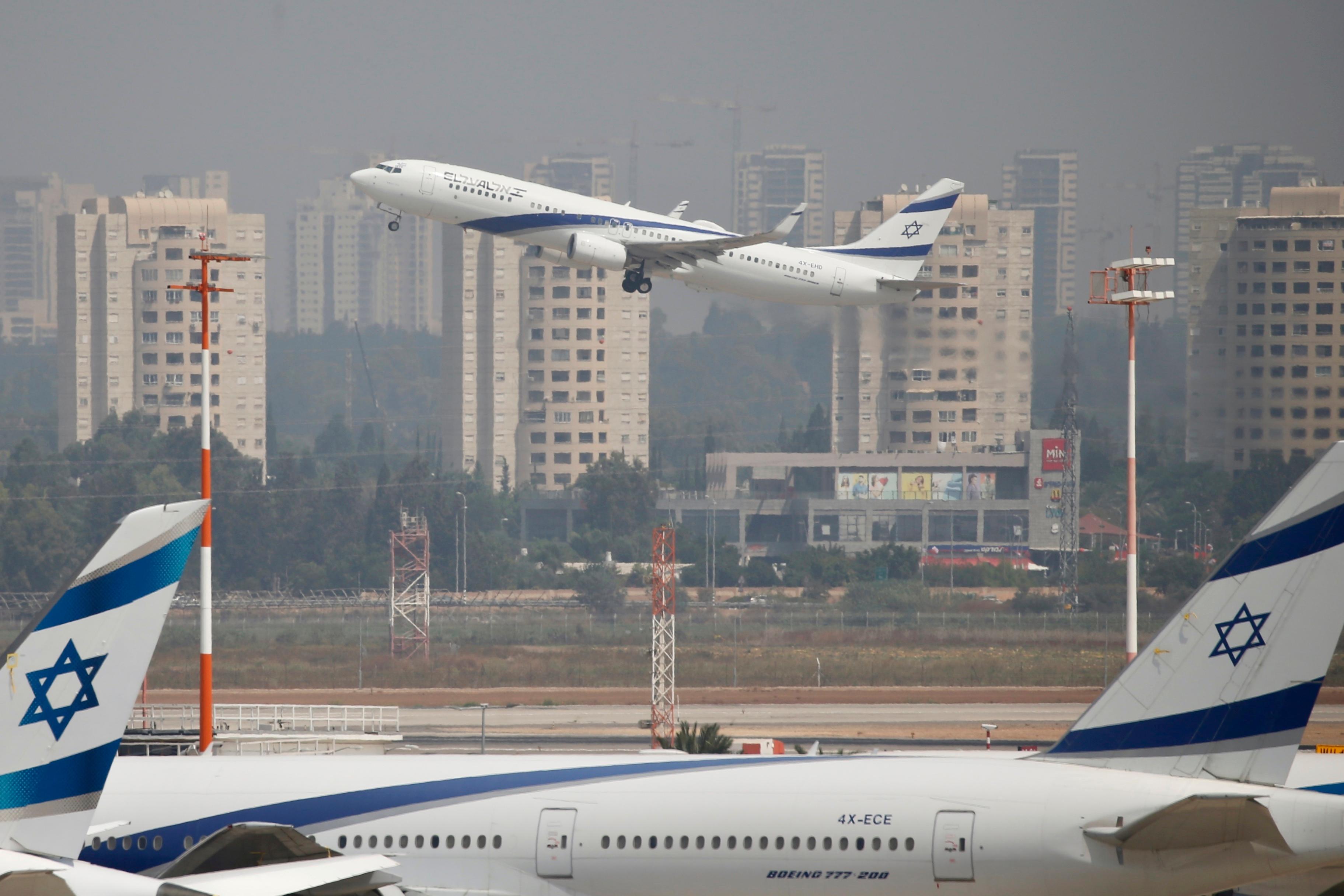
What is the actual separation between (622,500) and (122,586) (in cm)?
16883

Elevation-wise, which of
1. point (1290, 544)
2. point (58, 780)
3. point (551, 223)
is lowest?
point (58, 780)

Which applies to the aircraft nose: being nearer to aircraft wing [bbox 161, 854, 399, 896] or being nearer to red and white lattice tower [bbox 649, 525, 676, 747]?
red and white lattice tower [bbox 649, 525, 676, 747]

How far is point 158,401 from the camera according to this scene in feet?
645

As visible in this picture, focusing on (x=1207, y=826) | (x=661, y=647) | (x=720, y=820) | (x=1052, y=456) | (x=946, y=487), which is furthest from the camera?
(x=946, y=487)

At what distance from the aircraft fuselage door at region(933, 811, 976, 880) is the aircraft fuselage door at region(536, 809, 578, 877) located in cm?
514

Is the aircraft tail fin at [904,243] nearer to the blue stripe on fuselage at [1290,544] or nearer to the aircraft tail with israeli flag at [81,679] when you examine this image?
the blue stripe on fuselage at [1290,544]

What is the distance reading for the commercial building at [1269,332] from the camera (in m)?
112

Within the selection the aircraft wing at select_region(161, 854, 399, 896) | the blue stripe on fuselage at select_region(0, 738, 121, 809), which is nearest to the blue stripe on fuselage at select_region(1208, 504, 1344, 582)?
the aircraft wing at select_region(161, 854, 399, 896)

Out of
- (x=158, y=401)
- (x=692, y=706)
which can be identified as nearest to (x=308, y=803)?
(x=692, y=706)

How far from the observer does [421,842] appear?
75.3 ft

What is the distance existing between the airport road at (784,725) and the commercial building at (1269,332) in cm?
4348

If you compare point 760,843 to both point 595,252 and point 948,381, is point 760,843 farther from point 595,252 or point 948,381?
point 948,381

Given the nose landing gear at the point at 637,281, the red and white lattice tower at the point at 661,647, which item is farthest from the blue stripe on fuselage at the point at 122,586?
the nose landing gear at the point at 637,281

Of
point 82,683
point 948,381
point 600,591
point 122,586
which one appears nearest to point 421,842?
point 82,683
